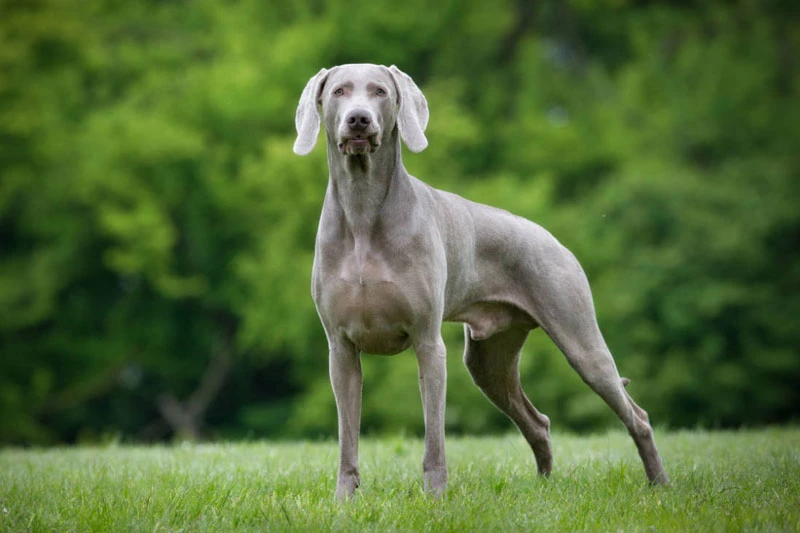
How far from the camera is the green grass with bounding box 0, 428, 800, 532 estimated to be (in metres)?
4.45

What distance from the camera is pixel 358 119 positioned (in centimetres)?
495

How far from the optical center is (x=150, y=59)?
26.0 metres

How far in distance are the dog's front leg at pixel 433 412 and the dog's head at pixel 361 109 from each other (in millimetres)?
993

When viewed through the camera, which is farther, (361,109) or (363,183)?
(363,183)

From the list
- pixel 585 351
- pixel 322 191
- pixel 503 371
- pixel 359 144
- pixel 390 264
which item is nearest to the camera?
pixel 359 144

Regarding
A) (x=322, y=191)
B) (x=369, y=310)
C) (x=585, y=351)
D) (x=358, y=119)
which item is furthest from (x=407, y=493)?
(x=322, y=191)

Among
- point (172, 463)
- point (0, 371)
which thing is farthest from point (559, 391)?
point (172, 463)

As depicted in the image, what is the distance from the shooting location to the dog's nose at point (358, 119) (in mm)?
4941

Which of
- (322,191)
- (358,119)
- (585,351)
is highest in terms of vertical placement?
(358,119)

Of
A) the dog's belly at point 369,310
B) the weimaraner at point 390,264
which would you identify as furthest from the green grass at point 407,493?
the dog's belly at point 369,310

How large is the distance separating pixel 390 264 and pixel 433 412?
0.76m

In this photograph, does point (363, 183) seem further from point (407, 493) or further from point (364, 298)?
point (407, 493)

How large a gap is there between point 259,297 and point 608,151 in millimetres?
8899

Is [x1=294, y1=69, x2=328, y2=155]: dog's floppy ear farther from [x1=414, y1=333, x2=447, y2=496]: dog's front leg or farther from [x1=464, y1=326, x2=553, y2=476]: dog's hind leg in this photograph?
[x1=464, y1=326, x2=553, y2=476]: dog's hind leg
